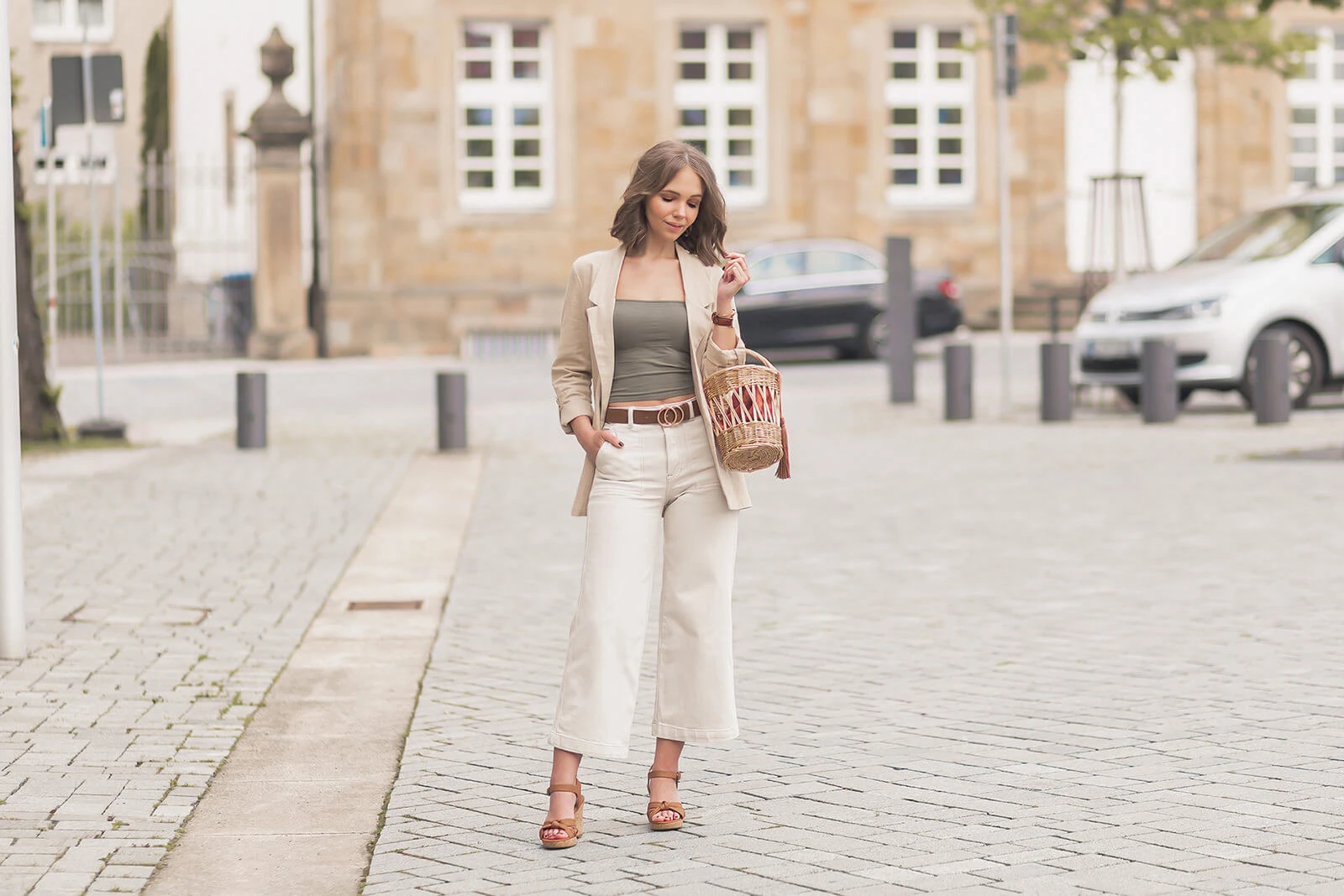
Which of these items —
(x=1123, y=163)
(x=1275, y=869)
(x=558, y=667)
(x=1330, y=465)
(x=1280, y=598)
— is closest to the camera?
(x=1275, y=869)

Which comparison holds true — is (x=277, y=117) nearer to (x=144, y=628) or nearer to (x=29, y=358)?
(x=29, y=358)

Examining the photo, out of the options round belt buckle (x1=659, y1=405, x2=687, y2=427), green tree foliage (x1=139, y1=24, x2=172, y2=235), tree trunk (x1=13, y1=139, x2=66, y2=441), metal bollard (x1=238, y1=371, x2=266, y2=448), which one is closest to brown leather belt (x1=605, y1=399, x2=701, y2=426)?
round belt buckle (x1=659, y1=405, x2=687, y2=427)

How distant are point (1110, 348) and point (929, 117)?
49.2 ft

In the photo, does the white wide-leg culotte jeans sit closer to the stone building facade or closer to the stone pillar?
the stone pillar

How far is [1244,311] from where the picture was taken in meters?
16.9

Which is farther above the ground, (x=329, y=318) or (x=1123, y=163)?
(x=1123, y=163)

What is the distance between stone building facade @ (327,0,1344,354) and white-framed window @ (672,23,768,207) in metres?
0.03

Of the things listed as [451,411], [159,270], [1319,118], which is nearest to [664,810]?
[451,411]

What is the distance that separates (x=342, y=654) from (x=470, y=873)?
3.01 metres

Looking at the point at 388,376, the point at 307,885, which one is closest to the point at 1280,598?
the point at 307,885

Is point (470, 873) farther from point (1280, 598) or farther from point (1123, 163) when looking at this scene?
point (1123, 163)

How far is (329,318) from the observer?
30656 mm

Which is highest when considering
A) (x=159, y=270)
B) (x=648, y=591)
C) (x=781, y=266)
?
(x=159, y=270)

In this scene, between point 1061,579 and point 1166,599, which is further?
point 1061,579
